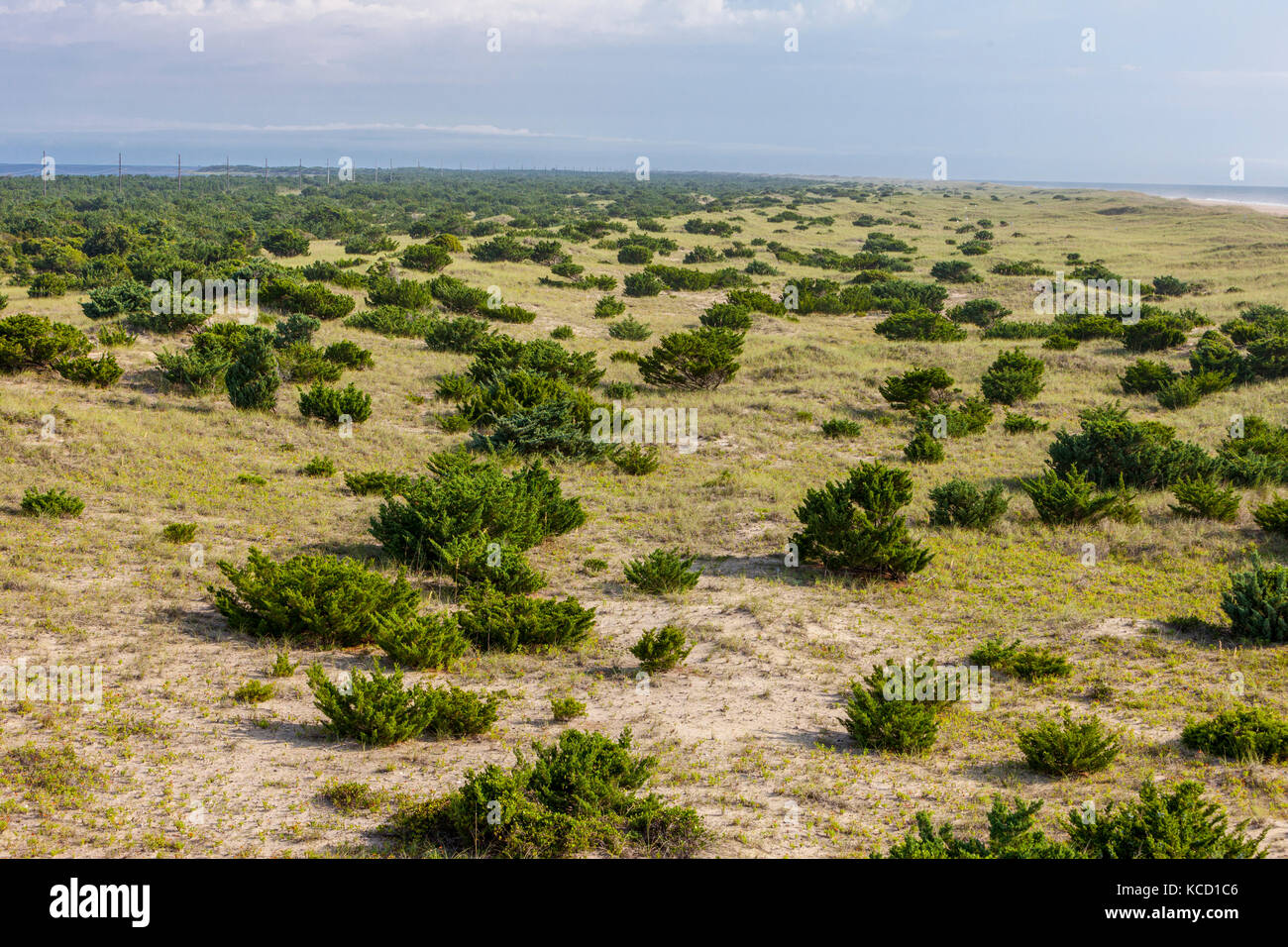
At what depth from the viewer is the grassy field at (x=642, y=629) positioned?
5594 mm

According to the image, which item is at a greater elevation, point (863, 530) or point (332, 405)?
point (332, 405)

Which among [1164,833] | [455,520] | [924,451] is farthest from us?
[924,451]

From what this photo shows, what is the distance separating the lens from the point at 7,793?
536 centimetres

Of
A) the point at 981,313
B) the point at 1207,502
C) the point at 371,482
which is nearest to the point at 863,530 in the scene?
the point at 1207,502

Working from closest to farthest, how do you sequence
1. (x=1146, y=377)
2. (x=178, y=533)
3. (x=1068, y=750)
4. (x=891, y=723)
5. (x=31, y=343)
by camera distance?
(x=1068, y=750) < (x=891, y=723) < (x=178, y=533) < (x=31, y=343) < (x=1146, y=377)

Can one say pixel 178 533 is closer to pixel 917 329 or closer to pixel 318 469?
pixel 318 469

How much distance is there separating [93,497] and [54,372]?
7559 millimetres

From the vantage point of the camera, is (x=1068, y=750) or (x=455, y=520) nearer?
(x=1068, y=750)

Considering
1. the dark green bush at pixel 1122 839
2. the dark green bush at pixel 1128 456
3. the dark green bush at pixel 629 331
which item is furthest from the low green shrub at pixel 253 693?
the dark green bush at pixel 629 331

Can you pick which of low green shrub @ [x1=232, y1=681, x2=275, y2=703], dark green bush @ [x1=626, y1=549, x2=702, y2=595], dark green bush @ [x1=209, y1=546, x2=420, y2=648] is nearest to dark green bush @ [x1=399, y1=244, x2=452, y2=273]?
dark green bush @ [x1=626, y1=549, x2=702, y2=595]

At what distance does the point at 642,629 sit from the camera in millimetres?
9141

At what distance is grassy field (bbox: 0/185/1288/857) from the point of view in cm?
559
